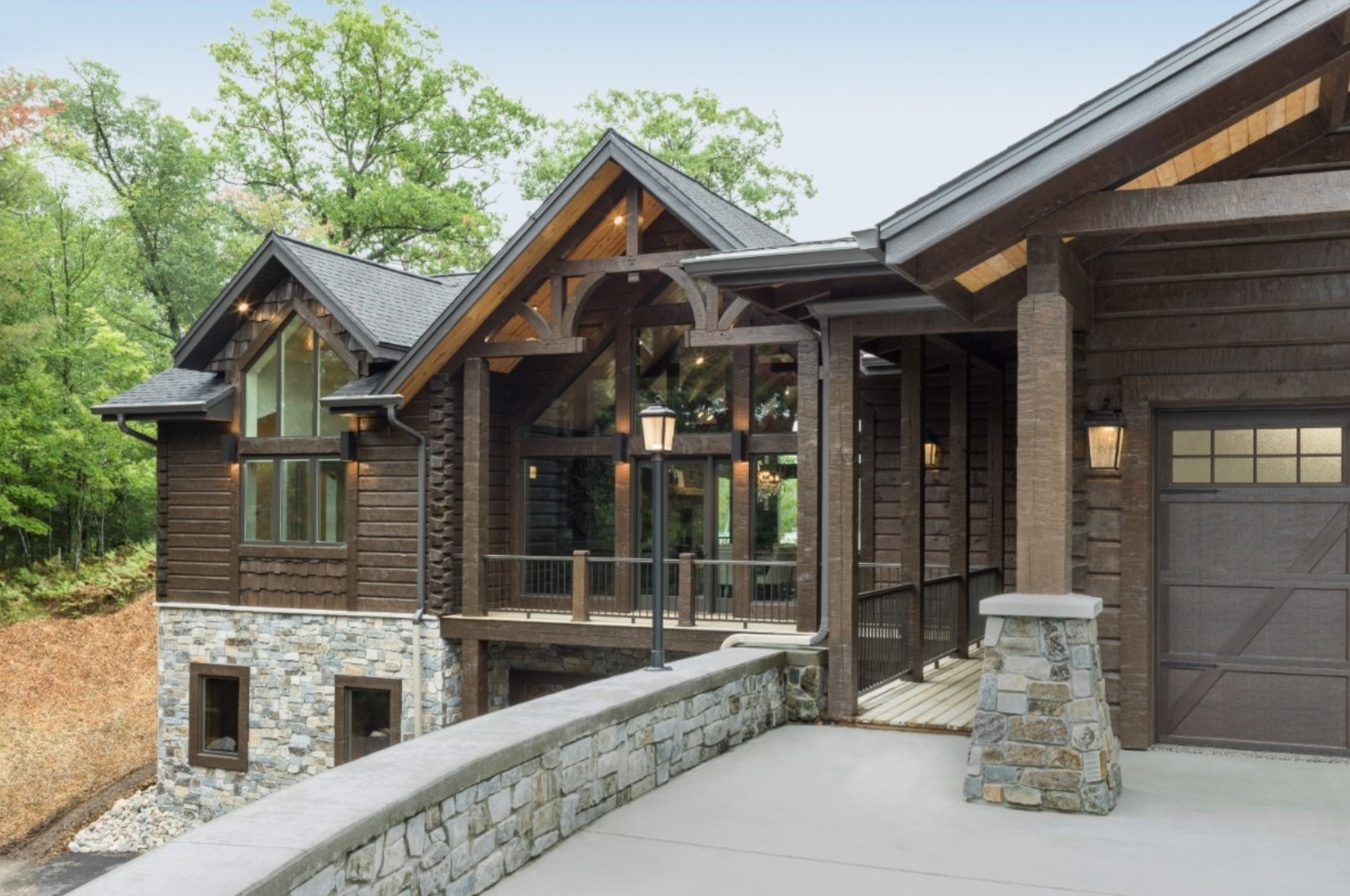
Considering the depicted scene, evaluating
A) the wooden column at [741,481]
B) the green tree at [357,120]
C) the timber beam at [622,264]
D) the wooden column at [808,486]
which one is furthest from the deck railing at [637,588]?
the green tree at [357,120]

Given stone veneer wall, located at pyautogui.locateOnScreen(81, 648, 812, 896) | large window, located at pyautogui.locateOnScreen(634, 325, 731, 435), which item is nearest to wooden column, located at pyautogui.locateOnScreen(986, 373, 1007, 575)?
large window, located at pyautogui.locateOnScreen(634, 325, 731, 435)

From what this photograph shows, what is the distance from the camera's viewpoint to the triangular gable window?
1512cm

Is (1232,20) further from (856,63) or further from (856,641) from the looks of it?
(856,63)

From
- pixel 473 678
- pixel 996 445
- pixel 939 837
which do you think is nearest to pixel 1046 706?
pixel 939 837

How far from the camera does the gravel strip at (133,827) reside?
1541 centimetres

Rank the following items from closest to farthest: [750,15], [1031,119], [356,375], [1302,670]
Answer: [1302,670]
[356,375]
[750,15]
[1031,119]

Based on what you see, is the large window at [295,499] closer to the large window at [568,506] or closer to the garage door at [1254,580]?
the large window at [568,506]

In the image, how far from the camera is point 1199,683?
792 centimetres

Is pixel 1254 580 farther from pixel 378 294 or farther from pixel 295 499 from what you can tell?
pixel 295 499

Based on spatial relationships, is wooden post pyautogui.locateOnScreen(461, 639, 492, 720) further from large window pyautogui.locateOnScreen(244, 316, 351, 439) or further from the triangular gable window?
large window pyautogui.locateOnScreen(244, 316, 351, 439)

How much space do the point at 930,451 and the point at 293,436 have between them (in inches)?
320

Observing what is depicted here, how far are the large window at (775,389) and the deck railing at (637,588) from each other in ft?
5.36

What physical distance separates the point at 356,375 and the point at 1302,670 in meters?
11.3

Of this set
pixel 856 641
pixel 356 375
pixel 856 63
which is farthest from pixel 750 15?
pixel 856 641
